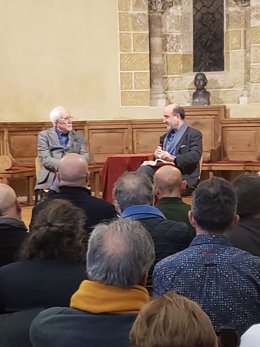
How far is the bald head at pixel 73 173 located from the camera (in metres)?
3.85

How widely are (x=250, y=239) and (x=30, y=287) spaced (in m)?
0.98

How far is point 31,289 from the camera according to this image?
2.29 m

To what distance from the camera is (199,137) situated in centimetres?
632

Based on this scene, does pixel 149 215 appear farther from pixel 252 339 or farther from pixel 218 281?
pixel 252 339

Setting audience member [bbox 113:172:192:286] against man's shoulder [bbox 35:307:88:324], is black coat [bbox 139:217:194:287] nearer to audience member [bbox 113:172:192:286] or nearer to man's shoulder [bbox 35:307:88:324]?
audience member [bbox 113:172:192:286]

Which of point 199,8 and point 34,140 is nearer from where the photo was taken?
point 34,140

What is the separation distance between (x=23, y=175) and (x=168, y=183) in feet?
15.8

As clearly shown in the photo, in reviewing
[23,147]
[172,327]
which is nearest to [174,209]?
[172,327]

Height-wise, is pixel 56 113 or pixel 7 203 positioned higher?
pixel 56 113

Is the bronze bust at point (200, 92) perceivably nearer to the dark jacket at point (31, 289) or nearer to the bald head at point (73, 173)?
the bald head at point (73, 173)

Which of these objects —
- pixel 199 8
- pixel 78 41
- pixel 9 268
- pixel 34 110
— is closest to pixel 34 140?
pixel 34 110

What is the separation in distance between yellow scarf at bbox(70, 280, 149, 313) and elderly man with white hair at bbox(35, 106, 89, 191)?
182 inches

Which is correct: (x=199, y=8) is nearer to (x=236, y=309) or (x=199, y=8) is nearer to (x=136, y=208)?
(x=136, y=208)

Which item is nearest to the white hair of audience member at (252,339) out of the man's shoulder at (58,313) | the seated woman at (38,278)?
the man's shoulder at (58,313)
